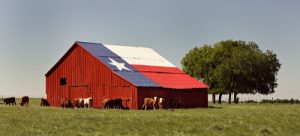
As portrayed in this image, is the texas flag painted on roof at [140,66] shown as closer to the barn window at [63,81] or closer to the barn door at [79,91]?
the barn door at [79,91]

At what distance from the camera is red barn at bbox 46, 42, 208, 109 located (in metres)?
52.6

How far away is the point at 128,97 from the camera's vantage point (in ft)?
169

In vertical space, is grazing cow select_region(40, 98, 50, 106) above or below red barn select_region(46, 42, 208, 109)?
below

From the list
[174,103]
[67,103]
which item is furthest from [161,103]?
[67,103]

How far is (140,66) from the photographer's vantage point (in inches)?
2318

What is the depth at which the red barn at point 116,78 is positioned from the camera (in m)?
52.6

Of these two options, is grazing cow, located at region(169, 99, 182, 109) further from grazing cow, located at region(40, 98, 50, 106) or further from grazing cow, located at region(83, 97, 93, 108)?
grazing cow, located at region(40, 98, 50, 106)

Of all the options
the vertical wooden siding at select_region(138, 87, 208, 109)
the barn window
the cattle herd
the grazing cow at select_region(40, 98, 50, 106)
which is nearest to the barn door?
the barn window

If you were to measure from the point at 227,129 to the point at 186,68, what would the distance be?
7018 cm

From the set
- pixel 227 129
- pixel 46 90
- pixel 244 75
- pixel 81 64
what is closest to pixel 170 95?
pixel 81 64

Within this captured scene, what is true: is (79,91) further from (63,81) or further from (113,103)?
(113,103)

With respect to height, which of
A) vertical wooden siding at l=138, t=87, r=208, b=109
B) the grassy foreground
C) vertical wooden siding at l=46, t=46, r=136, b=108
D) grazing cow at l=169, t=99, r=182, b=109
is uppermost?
vertical wooden siding at l=46, t=46, r=136, b=108

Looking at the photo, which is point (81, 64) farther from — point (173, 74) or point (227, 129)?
point (227, 129)

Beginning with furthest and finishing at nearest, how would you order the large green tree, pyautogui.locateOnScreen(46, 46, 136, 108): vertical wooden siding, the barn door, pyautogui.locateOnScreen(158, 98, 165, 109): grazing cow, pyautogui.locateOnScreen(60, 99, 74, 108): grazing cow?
the large green tree, the barn door, pyautogui.locateOnScreen(46, 46, 136, 108): vertical wooden siding, pyautogui.locateOnScreen(60, 99, 74, 108): grazing cow, pyautogui.locateOnScreen(158, 98, 165, 109): grazing cow
